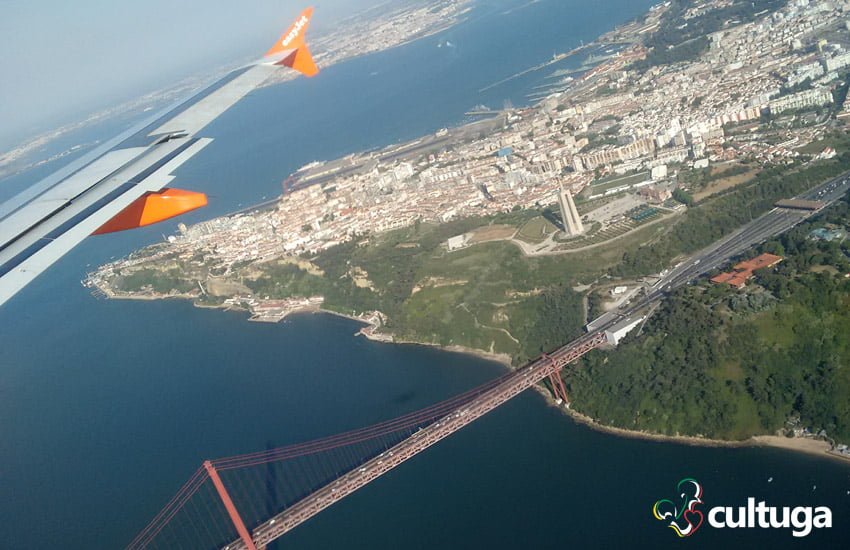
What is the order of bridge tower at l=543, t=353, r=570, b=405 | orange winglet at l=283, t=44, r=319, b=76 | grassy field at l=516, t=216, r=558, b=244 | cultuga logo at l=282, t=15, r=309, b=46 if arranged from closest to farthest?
orange winglet at l=283, t=44, r=319, b=76, cultuga logo at l=282, t=15, r=309, b=46, bridge tower at l=543, t=353, r=570, b=405, grassy field at l=516, t=216, r=558, b=244

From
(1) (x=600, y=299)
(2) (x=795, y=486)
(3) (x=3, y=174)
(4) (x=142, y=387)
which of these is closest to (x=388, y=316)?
(1) (x=600, y=299)

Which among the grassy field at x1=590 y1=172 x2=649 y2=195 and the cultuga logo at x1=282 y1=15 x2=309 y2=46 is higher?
the cultuga logo at x1=282 y1=15 x2=309 y2=46

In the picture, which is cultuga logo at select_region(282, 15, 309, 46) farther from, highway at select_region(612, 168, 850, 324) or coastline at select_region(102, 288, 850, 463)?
highway at select_region(612, 168, 850, 324)

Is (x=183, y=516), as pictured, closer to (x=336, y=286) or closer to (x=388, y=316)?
(x=388, y=316)

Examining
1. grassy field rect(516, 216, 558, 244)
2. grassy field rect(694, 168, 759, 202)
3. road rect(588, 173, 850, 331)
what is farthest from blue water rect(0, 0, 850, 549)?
grassy field rect(694, 168, 759, 202)

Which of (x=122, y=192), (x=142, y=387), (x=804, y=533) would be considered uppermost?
(x=122, y=192)

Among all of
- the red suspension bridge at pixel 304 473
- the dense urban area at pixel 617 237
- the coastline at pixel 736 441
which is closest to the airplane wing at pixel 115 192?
the red suspension bridge at pixel 304 473

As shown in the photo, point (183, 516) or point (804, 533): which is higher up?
point (183, 516)
